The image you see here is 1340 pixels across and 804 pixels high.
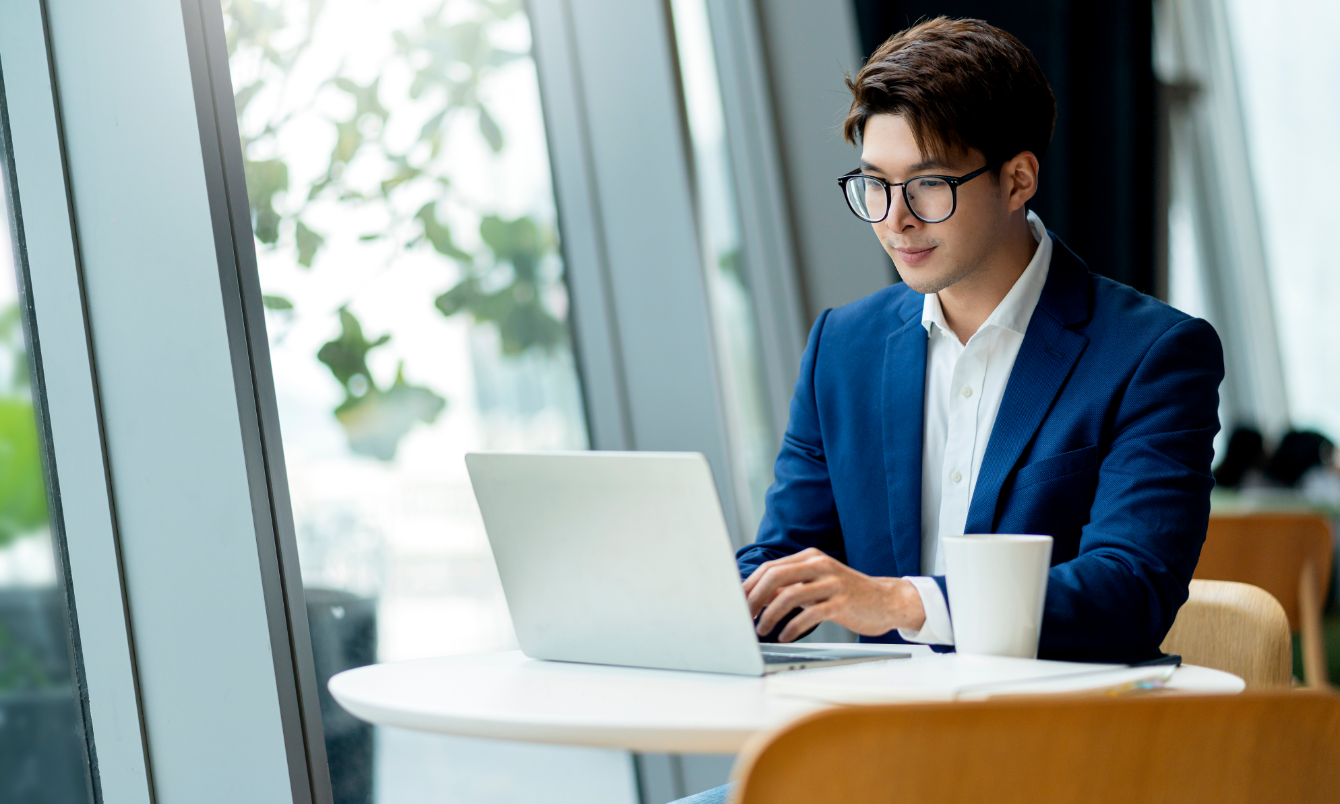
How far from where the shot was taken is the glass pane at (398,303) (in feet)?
6.14

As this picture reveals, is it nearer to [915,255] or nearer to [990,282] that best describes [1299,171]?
[990,282]

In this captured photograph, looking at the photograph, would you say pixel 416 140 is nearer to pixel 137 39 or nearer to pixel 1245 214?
pixel 137 39

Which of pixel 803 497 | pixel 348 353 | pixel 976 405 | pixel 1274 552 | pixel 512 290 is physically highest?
pixel 512 290

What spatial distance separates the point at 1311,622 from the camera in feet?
7.68

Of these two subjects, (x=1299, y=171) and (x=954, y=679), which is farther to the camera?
(x=1299, y=171)

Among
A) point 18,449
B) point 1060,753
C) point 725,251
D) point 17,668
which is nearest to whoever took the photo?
point 1060,753

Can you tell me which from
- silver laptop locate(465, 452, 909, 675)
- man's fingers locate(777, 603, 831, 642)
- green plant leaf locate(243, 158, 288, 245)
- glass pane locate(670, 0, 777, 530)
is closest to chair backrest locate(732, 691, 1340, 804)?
silver laptop locate(465, 452, 909, 675)

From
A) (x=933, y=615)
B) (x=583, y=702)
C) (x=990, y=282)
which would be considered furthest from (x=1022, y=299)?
(x=583, y=702)

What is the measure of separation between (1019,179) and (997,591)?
2.31ft

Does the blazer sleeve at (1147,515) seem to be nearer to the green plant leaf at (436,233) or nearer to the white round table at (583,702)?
the white round table at (583,702)

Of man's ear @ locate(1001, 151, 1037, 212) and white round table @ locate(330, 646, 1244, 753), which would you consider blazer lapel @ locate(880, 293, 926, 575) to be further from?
white round table @ locate(330, 646, 1244, 753)

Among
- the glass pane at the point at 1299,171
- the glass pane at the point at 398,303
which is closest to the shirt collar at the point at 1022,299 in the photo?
the glass pane at the point at 398,303

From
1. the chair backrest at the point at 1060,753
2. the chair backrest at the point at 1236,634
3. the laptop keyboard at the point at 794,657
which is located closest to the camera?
the chair backrest at the point at 1060,753

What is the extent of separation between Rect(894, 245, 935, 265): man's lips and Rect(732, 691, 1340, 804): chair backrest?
0.82 meters
